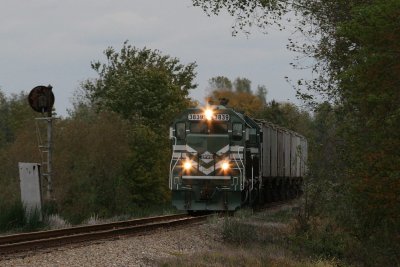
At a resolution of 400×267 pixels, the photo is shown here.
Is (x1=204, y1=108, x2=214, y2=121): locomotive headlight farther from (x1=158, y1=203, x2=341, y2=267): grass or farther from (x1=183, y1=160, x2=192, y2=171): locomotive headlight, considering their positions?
(x1=158, y1=203, x2=341, y2=267): grass

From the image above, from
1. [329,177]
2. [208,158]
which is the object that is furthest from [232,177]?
[329,177]

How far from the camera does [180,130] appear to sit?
945 inches

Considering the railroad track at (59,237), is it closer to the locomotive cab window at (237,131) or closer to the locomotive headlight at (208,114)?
the locomotive cab window at (237,131)

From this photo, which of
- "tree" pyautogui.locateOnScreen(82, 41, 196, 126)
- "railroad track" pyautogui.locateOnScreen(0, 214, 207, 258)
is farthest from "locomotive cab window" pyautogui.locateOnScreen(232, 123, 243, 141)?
"tree" pyautogui.locateOnScreen(82, 41, 196, 126)

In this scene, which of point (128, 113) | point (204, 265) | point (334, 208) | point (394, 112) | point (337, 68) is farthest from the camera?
point (128, 113)

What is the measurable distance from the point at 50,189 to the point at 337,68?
9.86 metres

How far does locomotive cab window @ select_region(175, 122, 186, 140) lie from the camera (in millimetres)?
23875

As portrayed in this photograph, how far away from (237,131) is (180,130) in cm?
186

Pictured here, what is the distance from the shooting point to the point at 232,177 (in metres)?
23.0

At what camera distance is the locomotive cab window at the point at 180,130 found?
23875 mm

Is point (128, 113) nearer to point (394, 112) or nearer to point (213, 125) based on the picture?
point (213, 125)

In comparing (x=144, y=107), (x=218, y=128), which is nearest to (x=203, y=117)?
(x=218, y=128)

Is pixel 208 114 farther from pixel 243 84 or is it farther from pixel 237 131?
pixel 243 84

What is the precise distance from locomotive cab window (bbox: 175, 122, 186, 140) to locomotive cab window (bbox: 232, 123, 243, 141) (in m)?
1.62
